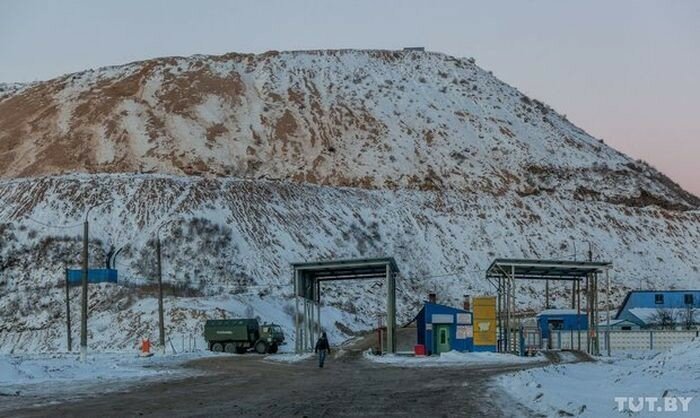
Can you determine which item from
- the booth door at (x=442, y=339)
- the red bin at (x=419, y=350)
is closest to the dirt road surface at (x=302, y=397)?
the red bin at (x=419, y=350)

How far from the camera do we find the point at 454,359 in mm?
44031

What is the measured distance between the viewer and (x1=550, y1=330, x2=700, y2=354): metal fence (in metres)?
56.7

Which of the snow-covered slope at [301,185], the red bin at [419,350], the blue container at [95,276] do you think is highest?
the snow-covered slope at [301,185]

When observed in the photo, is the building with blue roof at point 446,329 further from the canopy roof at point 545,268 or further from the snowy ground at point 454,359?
the canopy roof at point 545,268

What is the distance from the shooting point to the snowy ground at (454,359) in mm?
39906

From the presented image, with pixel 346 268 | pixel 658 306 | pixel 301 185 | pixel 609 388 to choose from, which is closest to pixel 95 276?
pixel 346 268

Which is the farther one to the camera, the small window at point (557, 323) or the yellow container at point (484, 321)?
the small window at point (557, 323)

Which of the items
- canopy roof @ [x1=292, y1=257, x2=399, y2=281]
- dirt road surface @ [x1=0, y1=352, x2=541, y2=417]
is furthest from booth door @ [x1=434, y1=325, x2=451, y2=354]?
dirt road surface @ [x1=0, y1=352, x2=541, y2=417]

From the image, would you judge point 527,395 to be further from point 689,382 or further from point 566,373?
point 566,373

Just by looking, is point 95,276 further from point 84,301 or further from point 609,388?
point 609,388

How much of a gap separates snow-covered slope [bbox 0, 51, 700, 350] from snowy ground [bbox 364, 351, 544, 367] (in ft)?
68.2

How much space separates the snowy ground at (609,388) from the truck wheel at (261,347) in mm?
32594

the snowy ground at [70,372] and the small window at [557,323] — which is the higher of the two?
the snowy ground at [70,372]

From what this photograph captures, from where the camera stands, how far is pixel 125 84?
4567 inches
